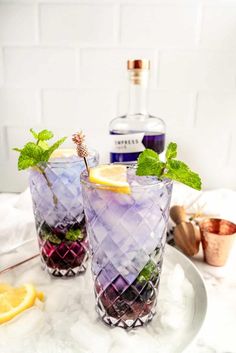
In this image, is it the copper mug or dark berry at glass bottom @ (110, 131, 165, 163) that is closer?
the copper mug

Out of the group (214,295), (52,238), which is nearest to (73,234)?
(52,238)

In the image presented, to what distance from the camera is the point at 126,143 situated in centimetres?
76

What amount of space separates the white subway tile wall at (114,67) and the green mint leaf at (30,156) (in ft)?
1.82

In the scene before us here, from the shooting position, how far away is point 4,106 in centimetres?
104

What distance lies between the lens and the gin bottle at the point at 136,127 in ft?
2.44

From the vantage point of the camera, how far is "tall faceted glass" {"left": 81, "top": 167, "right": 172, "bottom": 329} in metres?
0.42

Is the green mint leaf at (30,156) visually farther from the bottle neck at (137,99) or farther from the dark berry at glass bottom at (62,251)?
the bottle neck at (137,99)

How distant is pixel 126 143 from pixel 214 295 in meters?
0.37

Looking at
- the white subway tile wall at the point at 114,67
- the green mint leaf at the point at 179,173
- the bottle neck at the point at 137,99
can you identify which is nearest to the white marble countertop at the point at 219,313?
the green mint leaf at the point at 179,173

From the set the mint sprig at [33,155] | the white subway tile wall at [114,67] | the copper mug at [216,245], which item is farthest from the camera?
the white subway tile wall at [114,67]

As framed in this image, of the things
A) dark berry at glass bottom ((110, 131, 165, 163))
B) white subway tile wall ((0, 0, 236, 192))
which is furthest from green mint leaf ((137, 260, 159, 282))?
white subway tile wall ((0, 0, 236, 192))

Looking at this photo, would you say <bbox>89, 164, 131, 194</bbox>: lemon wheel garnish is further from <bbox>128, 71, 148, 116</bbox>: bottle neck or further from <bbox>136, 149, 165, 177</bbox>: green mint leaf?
<bbox>128, 71, 148, 116</bbox>: bottle neck

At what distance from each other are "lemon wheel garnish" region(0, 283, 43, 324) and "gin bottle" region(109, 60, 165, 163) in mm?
376

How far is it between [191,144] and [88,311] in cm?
71
